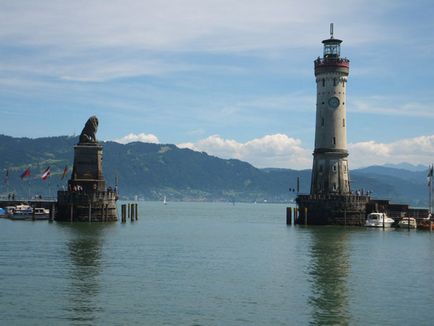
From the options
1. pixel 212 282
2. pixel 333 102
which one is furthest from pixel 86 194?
pixel 212 282

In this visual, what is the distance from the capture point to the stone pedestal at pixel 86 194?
107 m

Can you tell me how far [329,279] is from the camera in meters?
51.4

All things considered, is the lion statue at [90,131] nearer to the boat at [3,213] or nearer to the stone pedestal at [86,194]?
the stone pedestal at [86,194]

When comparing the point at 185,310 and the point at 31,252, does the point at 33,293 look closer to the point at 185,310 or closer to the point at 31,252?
the point at 185,310

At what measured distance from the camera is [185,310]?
1554 inches

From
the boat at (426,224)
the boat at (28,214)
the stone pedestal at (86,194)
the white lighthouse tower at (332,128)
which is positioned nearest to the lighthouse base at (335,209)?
the white lighthouse tower at (332,128)

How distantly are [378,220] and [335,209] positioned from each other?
652 centimetres

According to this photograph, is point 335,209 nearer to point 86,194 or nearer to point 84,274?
point 86,194

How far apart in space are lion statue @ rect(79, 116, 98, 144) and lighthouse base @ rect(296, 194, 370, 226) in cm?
3485

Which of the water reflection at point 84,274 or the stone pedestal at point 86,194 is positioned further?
the stone pedestal at point 86,194

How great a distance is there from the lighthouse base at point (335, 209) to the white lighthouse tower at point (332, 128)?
7.98 feet

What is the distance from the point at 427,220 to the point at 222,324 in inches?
3004

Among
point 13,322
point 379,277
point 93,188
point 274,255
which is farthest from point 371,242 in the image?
point 13,322

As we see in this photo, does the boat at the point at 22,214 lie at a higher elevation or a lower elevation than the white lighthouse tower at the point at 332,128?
lower
